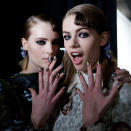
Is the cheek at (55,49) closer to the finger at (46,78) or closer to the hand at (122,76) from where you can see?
the finger at (46,78)

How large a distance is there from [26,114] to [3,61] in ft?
0.80

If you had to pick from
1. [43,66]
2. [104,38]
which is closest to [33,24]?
[43,66]

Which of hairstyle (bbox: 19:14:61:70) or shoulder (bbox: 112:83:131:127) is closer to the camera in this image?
shoulder (bbox: 112:83:131:127)

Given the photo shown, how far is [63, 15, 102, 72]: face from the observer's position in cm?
70

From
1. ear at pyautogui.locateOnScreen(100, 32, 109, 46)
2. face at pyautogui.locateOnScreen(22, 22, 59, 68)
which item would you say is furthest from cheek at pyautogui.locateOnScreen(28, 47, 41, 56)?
ear at pyautogui.locateOnScreen(100, 32, 109, 46)

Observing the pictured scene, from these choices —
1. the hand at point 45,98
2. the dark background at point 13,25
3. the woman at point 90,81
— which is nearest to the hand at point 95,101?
the woman at point 90,81

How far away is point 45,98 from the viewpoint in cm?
68

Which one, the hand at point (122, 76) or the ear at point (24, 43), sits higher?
the ear at point (24, 43)

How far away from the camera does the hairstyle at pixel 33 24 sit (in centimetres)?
78

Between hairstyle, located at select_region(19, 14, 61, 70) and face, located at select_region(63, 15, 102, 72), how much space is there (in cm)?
8

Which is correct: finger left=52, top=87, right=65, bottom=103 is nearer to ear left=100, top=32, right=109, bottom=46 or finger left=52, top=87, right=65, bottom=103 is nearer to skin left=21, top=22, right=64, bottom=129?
skin left=21, top=22, right=64, bottom=129

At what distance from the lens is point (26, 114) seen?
71 centimetres

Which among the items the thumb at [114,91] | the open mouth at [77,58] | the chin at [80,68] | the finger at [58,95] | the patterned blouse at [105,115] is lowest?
the patterned blouse at [105,115]

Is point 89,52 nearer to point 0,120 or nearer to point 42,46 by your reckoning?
point 42,46
